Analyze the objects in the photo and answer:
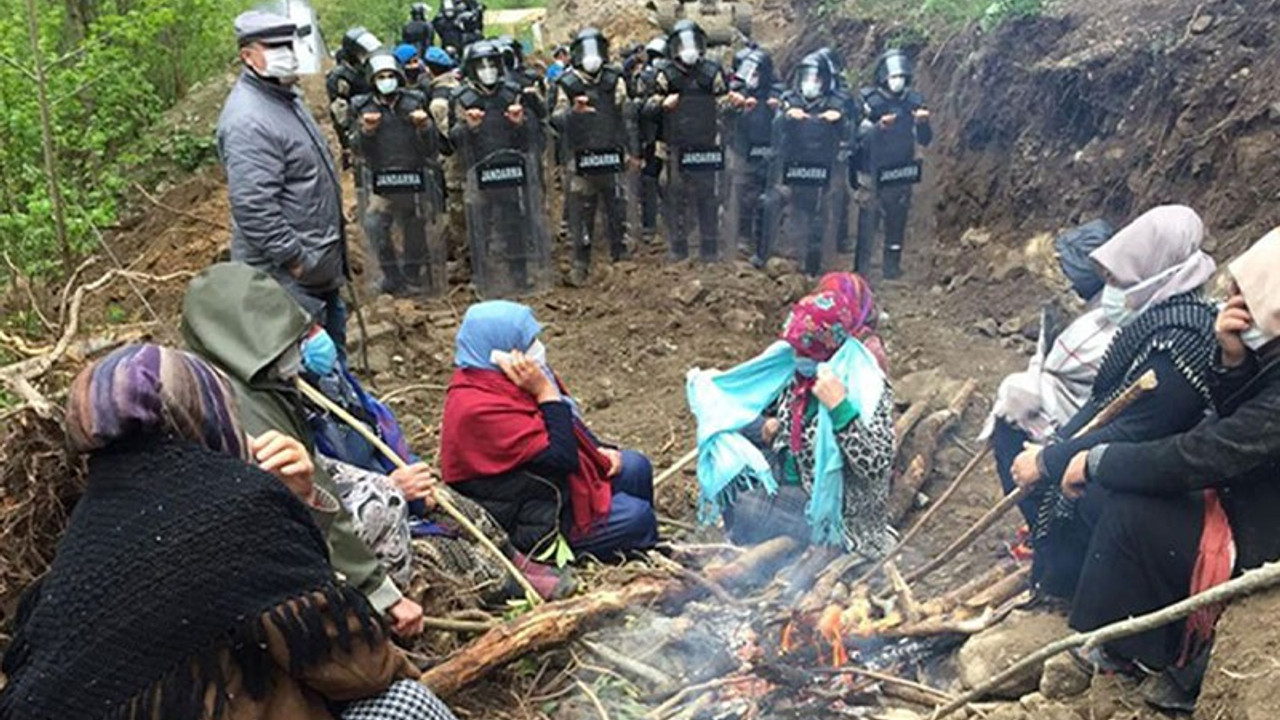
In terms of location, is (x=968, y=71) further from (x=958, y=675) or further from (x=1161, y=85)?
(x=958, y=675)

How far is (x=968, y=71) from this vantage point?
29.2 feet

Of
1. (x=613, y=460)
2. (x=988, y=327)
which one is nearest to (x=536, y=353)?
(x=613, y=460)

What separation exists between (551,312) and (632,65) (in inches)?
116

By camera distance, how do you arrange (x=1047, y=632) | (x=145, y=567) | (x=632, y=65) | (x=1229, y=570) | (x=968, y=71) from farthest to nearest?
(x=632, y=65)
(x=968, y=71)
(x=1047, y=632)
(x=1229, y=570)
(x=145, y=567)

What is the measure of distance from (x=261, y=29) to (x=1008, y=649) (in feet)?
12.6

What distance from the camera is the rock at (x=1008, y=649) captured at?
3.04 metres

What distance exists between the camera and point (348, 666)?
1.89 metres

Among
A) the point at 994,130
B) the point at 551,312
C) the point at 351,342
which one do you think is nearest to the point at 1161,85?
the point at 994,130

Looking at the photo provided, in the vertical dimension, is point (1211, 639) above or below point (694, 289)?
above

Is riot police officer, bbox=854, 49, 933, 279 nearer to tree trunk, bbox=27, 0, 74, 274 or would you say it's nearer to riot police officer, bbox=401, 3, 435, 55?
tree trunk, bbox=27, 0, 74, 274

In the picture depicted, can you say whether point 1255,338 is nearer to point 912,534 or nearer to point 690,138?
point 912,534

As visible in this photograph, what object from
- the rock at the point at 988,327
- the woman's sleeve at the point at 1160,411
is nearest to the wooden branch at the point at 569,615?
the woman's sleeve at the point at 1160,411

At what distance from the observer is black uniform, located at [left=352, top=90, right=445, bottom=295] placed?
808cm

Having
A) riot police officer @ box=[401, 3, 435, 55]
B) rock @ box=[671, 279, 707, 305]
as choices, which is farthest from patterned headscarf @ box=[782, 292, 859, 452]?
riot police officer @ box=[401, 3, 435, 55]
